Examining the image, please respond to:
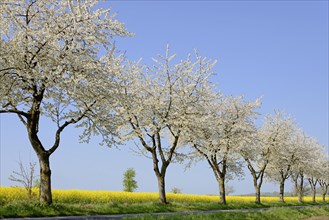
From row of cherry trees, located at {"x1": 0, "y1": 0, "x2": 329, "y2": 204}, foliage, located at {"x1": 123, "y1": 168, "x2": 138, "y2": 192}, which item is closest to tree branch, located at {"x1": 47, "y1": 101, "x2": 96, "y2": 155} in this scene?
row of cherry trees, located at {"x1": 0, "y1": 0, "x2": 329, "y2": 204}

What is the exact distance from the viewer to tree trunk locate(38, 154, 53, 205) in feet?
73.2

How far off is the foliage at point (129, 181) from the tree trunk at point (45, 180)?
5627cm

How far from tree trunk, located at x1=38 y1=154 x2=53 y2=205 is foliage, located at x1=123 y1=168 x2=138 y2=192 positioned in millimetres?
56274

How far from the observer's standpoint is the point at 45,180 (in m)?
22.6

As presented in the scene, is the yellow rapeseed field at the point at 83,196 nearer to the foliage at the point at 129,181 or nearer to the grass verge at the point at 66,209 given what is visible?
the grass verge at the point at 66,209

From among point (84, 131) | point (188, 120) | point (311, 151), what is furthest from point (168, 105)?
point (311, 151)

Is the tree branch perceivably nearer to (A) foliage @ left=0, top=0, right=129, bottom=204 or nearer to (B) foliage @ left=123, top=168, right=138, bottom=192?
(A) foliage @ left=0, top=0, right=129, bottom=204

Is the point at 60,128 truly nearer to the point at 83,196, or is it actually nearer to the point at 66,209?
the point at 66,209

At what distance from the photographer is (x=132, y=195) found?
48.1 m

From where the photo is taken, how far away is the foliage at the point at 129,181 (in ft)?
257

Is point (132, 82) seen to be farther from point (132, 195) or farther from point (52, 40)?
point (132, 195)

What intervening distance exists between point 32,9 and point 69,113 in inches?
243

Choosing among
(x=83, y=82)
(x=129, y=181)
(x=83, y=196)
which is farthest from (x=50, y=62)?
(x=129, y=181)

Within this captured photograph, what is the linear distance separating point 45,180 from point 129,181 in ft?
185
